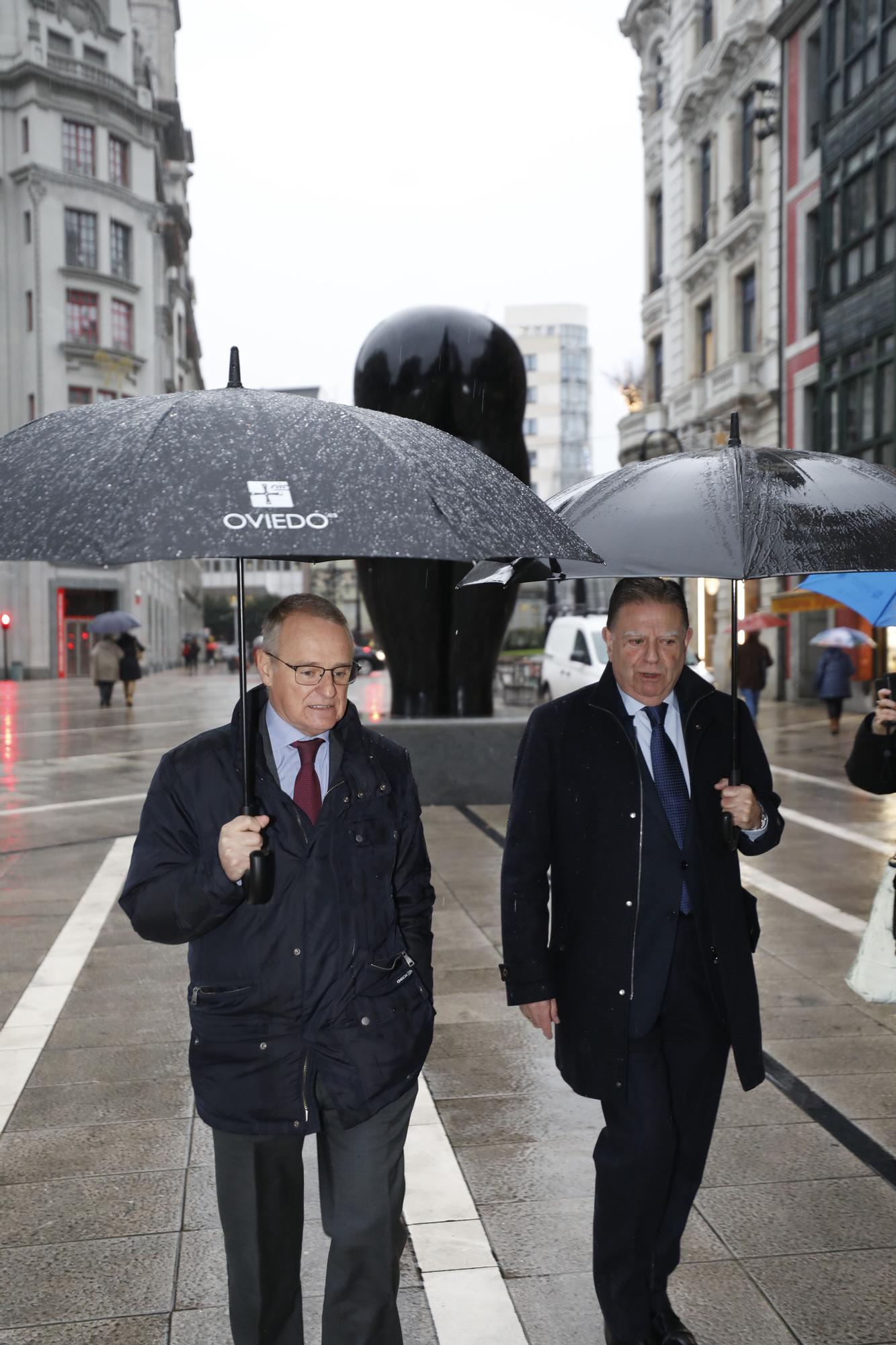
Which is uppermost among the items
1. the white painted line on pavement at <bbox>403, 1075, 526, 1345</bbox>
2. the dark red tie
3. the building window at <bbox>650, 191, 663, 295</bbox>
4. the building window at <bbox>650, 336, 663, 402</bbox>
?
the building window at <bbox>650, 191, 663, 295</bbox>

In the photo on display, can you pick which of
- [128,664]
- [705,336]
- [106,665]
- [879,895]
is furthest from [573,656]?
[879,895]

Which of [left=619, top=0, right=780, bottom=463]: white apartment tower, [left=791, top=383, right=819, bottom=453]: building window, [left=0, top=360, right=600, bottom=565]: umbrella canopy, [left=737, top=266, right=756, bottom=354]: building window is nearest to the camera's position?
[left=0, top=360, right=600, bottom=565]: umbrella canopy

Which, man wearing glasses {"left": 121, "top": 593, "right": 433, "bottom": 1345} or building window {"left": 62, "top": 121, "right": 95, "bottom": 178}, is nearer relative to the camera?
man wearing glasses {"left": 121, "top": 593, "right": 433, "bottom": 1345}

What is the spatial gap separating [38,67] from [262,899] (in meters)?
56.3

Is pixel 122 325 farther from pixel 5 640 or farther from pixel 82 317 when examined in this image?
pixel 5 640

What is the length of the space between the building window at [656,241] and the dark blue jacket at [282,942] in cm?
3838

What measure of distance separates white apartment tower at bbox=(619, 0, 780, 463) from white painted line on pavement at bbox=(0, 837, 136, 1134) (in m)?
21.0

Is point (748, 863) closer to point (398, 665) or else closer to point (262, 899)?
point (398, 665)

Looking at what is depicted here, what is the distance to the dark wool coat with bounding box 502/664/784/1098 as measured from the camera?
3100mm

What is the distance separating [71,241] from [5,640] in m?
17.0

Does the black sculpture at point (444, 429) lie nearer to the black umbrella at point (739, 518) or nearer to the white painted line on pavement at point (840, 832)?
the white painted line on pavement at point (840, 832)

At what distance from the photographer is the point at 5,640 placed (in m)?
48.3

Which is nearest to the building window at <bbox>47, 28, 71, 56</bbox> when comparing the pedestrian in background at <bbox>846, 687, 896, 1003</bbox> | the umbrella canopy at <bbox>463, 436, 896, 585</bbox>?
the pedestrian in background at <bbox>846, 687, 896, 1003</bbox>

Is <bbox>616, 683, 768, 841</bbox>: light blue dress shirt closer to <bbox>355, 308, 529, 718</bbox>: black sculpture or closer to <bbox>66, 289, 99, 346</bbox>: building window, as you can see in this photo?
<bbox>355, 308, 529, 718</bbox>: black sculpture
